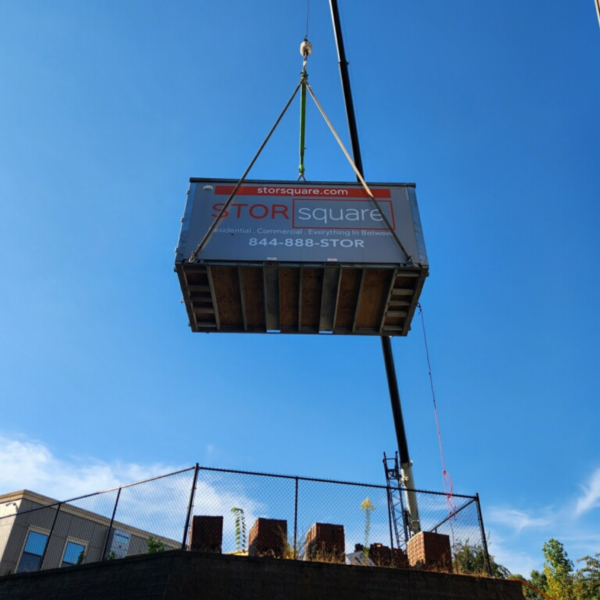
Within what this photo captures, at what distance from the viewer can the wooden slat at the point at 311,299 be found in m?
11.0

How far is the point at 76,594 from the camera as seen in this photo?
9.64 meters

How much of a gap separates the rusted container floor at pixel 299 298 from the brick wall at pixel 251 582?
4.78m

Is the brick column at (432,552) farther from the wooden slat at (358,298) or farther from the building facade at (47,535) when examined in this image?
the building facade at (47,535)

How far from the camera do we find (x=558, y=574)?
4412 cm

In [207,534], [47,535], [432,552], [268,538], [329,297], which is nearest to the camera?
[207,534]

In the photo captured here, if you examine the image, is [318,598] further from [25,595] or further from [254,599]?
[25,595]

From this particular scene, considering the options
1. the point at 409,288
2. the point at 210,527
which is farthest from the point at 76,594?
the point at 409,288

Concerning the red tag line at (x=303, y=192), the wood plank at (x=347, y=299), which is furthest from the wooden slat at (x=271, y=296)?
the red tag line at (x=303, y=192)

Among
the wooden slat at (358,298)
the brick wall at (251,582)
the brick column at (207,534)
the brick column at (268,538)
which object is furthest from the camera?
the wooden slat at (358,298)

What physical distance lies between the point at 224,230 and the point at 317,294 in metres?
2.33

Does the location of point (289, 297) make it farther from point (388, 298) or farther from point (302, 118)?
point (302, 118)

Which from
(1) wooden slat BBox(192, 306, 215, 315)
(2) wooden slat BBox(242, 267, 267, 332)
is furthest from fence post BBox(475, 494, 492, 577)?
(1) wooden slat BBox(192, 306, 215, 315)

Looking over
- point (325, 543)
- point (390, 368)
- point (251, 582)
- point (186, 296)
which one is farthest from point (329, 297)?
point (390, 368)

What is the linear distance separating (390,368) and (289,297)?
7197 mm
